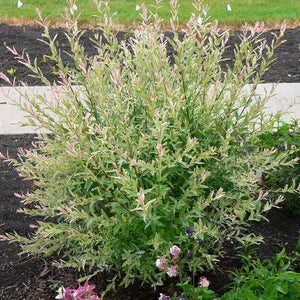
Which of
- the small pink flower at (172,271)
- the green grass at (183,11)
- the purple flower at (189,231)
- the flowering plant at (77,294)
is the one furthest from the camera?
the green grass at (183,11)

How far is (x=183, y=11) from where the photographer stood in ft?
34.3

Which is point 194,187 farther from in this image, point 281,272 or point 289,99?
point 289,99

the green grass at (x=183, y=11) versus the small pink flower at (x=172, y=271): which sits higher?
the green grass at (x=183, y=11)

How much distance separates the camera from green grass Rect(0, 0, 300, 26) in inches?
371

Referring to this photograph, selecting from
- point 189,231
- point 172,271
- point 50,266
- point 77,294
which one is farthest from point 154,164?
point 50,266

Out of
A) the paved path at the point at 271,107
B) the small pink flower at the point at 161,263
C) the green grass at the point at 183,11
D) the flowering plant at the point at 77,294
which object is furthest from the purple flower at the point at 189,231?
the green grass at the point at 183,11

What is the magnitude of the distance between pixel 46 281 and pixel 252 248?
4.54ft

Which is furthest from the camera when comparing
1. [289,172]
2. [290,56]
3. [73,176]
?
[290,56]

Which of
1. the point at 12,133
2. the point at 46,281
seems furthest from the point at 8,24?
the point at 46,281

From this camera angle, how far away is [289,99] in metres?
5.84

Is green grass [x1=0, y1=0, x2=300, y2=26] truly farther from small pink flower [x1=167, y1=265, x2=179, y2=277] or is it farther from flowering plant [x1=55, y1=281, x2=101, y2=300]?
flowering plant [x1=55, y1=281, x2=101, y2=300]

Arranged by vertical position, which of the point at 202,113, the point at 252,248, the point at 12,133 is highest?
the point at 202,113

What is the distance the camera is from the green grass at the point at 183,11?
943 cm

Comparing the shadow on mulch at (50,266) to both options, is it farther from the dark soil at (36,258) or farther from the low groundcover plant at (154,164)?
the low groundcover plant at (154,164)
